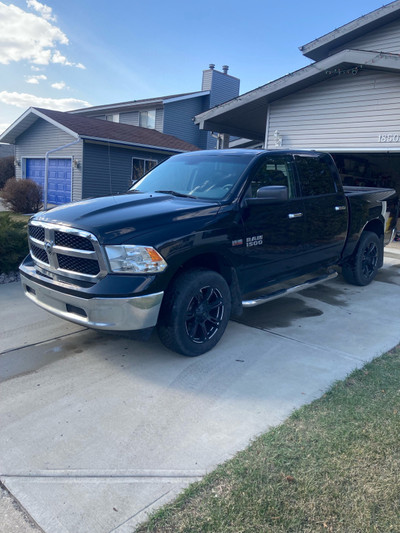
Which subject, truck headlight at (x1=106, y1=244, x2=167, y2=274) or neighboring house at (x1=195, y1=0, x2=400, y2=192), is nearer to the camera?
truck headlight at (x1=106, y1=244, x2=167, y2=274)

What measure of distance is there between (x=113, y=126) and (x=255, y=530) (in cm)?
2082

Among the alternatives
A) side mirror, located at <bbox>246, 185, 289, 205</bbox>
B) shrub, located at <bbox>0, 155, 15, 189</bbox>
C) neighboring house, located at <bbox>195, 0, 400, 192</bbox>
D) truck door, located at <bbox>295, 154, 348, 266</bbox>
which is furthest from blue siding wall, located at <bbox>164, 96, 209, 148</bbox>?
side mirror, located at <bbox>246, 185, 289, 205</bbox>

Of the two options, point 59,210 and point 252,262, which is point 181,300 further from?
point 59,210

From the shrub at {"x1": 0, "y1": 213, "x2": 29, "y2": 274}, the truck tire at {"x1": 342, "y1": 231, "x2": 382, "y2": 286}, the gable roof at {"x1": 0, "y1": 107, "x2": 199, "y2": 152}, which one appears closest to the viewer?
the shrub at {"x1": 0, "y1": 213, "x2": 29, "y2": 274}

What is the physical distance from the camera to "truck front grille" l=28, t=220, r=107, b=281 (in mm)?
3611

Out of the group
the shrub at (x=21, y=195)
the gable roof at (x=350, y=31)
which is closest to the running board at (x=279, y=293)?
the gable roof at (x=350, y=31)

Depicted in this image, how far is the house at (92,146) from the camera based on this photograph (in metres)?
19.0

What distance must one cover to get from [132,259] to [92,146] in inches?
658

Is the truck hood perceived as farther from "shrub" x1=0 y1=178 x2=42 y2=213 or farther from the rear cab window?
"shrub" x1=0 y1=178 x2=42 y2=213

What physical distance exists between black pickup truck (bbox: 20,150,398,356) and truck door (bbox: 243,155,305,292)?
1 cm

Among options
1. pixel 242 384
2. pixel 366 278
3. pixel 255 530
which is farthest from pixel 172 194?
pixel 366 278

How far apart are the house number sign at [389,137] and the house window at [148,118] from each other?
17.7 metres

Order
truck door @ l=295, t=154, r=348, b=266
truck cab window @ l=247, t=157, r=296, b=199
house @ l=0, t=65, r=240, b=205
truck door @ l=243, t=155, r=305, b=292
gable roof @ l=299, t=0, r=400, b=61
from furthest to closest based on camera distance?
house @ l=0, t=65, r=240, b=205
gable roof @ l=299, t=0, r=400, b=61
truck door @ l=295, t=154, r=348, b=266
truck cab window @ l=247, t=157, r=296, b=199
truck door @ l=243, t=155, r=305, b=292

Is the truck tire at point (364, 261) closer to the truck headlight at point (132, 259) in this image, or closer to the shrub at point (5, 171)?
the truck headlight at point (132, 259)
